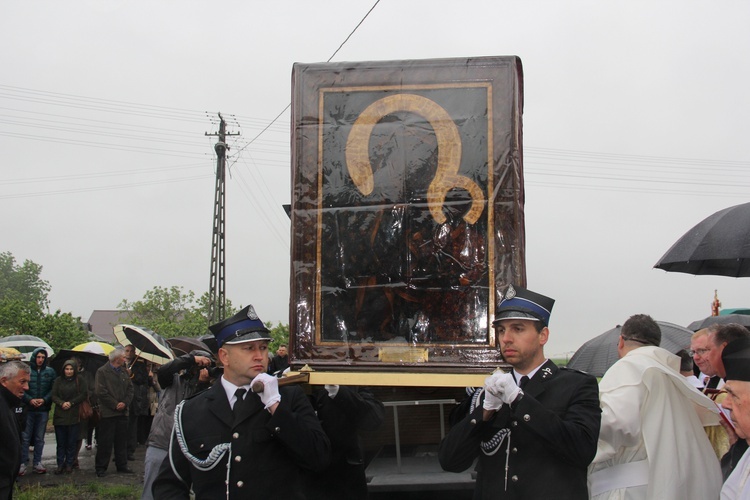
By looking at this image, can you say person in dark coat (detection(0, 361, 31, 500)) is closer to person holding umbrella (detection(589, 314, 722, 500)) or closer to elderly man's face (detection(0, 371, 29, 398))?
elderly man's face (detection(0, 371, 29, 398))

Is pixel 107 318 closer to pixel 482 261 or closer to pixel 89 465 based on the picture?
pixel 89 465

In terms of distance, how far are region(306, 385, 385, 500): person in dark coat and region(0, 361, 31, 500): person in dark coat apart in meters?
2.07

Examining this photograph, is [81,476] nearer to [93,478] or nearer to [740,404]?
[93,478]

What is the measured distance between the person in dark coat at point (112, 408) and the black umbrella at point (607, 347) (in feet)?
19.8

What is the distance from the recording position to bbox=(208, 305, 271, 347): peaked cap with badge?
3406 millimetres

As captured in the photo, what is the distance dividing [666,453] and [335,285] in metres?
2.46

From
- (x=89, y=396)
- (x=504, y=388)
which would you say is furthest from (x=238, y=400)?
(x=89, y=396)

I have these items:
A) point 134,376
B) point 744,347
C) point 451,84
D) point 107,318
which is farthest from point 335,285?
point 107,318

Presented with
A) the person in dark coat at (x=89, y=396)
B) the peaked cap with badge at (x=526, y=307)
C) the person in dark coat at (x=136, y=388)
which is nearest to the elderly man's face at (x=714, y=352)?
the peaked cap with badge at (x=526, y=307)

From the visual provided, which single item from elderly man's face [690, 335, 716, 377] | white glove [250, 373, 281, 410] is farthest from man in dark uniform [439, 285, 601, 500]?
elderly man's face [690, 335, 716, 377]

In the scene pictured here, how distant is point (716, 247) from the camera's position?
5.00m

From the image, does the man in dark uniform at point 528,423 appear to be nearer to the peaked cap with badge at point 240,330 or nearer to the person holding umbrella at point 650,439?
the person holding umbrella at point 650,439

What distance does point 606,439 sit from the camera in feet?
10.9

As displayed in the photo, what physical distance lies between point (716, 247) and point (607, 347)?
3.24 meters
